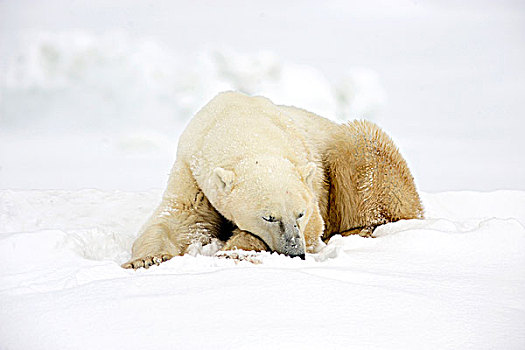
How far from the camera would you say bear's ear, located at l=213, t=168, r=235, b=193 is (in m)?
3.18

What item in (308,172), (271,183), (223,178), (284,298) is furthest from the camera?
(308,172)

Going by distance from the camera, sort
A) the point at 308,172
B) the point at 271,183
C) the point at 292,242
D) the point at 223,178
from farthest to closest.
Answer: the point at 308,172, the point at 223,178, the point at 271,183, the point at 292,242

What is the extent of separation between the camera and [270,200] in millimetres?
3020

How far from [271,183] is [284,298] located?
1183mm

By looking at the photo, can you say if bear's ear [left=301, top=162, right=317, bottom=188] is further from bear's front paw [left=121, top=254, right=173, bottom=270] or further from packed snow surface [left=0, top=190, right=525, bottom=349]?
bear's front paw [left=121, top=254, right=173, bottom=270]

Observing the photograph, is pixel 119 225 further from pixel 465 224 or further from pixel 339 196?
pixel 465 224

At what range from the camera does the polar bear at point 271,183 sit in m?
3.09

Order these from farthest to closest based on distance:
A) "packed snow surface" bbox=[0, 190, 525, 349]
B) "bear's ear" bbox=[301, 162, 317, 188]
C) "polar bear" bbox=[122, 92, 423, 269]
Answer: "bear's ear" bbox=[301, 162, 317, 188] → "polar bear" bbox=[122, 92, 423, 269] → "packed snow surface" bbox=[0, 190, 525, 349]

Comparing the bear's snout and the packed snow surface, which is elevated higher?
the bear's snout

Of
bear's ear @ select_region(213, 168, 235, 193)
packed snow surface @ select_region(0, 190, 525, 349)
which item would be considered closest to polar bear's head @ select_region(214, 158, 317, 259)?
bear's ear @ select_region(213, 168, 235, 193)

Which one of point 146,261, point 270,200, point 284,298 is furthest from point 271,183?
point 284,298

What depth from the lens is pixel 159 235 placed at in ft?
11.3

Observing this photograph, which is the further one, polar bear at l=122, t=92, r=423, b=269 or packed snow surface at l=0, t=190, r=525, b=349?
polar bear at l=122, t=92, r=423, b=269

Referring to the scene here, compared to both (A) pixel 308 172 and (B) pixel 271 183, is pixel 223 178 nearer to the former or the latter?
(B) pixel 271 183
